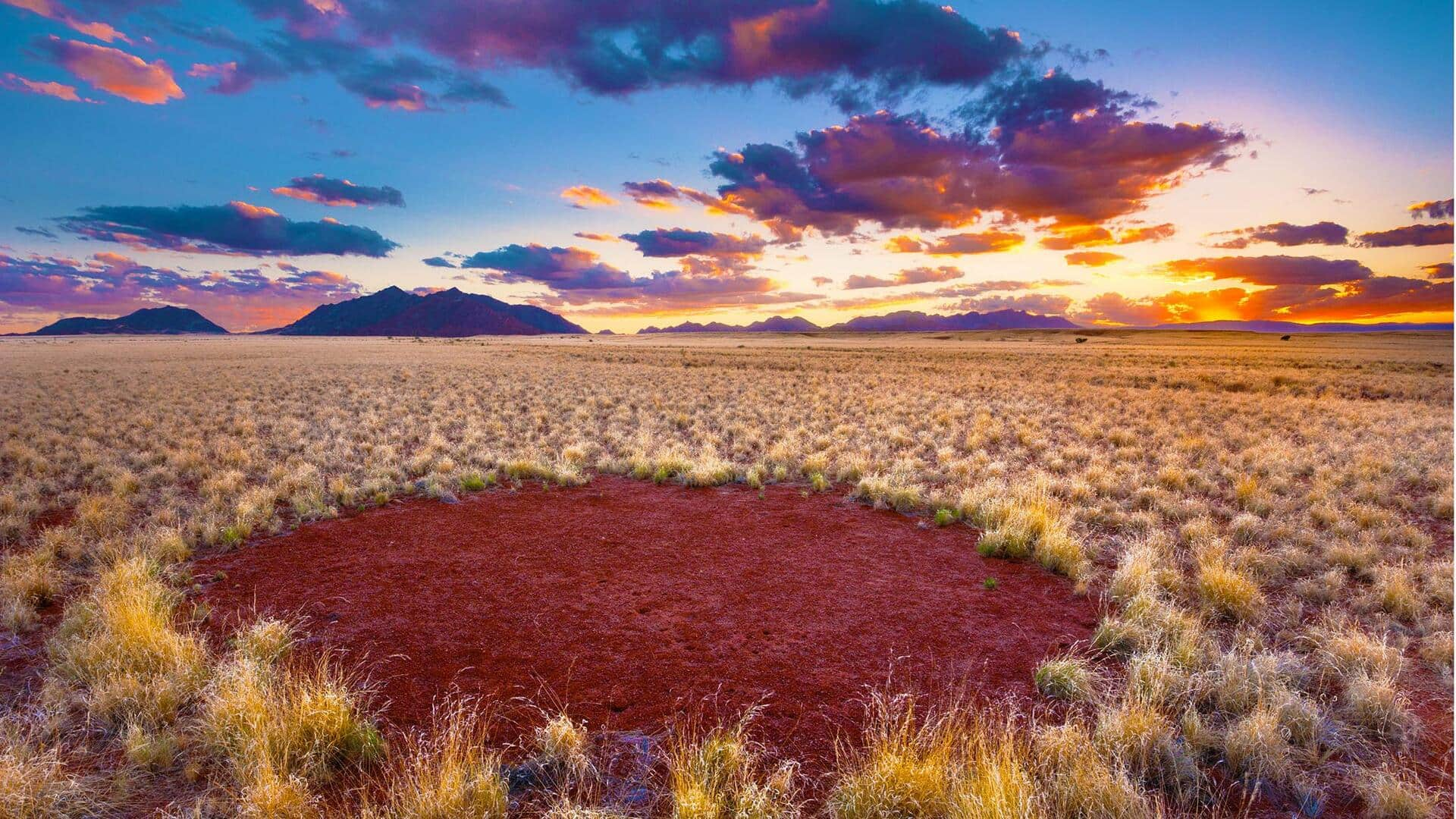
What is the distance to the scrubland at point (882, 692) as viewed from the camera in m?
3.76

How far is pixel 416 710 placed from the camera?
471 cm

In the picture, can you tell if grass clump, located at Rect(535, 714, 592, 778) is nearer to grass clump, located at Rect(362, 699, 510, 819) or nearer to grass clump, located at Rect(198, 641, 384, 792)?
grass clump, located at Rect(362, 699, 510, 819)

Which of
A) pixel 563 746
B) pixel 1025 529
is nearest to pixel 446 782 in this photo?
pixel 563 746

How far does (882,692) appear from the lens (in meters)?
4.95

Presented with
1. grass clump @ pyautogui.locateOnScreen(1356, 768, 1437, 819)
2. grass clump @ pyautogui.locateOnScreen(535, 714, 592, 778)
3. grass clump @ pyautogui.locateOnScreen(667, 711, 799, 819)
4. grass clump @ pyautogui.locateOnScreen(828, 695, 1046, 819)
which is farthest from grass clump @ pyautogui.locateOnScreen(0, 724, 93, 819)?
grass clump @ pyautogui.locateOnScreen(1356, 768, 1437, 819)

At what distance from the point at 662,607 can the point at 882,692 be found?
2.48 meters

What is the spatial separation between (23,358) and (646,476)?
68.0 meters

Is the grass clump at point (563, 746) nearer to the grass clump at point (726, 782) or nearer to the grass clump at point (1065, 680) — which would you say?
the grass clump at point (726, 782)

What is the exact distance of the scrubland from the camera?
3756 millimetres

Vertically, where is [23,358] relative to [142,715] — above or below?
above

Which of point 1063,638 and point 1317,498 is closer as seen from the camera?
point 1063,638

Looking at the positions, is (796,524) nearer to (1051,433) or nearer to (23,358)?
(1051,433)

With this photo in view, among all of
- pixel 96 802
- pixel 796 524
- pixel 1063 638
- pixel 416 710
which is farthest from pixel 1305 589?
pixel 96 802

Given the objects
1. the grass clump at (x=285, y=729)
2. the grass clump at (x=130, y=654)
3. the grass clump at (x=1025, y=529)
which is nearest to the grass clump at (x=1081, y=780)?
the grass clump at (x=1025, y=529)
